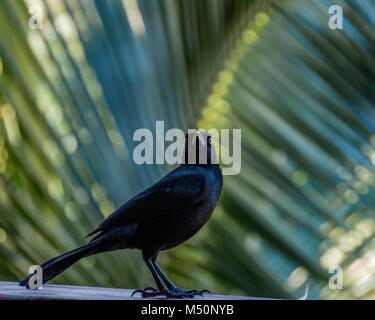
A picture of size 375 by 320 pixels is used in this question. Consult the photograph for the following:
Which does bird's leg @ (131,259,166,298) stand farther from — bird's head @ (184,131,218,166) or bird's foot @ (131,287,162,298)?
bird's head @ (184,131,218,166)

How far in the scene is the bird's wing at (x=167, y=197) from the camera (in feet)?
6.03

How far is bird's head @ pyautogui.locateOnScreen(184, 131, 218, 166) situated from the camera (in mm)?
1863

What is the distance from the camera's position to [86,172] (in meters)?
1.83

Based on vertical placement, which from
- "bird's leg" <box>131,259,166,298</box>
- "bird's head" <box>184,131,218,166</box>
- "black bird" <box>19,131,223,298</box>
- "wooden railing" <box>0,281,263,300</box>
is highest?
"bird's head" <box>184,131,218,166</box>

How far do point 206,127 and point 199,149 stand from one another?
154 mm

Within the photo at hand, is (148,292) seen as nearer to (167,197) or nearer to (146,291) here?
(146,291)

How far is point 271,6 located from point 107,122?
2.26 feet

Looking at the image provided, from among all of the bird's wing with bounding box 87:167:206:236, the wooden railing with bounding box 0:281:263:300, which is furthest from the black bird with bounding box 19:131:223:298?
the wooden railing with bounding box 0:281:263:300

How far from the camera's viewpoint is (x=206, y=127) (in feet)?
6.68

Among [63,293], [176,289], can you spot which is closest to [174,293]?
[176,289]

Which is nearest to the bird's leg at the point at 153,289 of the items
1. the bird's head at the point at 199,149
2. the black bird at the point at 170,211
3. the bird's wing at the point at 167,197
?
the black bird at the point at 170,211

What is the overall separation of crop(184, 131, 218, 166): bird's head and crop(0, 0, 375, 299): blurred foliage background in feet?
0.33

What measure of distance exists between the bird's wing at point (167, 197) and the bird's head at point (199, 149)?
54 mm
